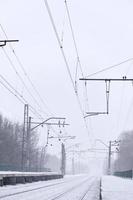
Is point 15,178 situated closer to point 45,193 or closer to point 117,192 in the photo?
point 45,193

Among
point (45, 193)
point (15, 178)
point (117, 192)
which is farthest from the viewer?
point (15, 178)

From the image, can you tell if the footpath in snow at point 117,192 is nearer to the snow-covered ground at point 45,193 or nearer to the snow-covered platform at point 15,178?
the snow-covered ground at point 45,193

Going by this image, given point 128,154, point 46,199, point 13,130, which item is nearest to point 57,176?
point 13,130

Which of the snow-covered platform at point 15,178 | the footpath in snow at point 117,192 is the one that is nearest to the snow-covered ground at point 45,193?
the footpath in snow at point 117,192

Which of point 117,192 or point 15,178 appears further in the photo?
point 15,178

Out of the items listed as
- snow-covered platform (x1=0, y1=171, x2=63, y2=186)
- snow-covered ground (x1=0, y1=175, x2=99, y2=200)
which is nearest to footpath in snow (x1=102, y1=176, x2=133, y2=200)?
snow-covered ground (x1=0, y1=175, x2=99, y2=200)

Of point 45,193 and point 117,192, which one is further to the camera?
point 117,192

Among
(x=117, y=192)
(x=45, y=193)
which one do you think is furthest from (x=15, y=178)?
(x=117, y=192)

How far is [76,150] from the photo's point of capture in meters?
132

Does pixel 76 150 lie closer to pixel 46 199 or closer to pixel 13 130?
pixel 13 130

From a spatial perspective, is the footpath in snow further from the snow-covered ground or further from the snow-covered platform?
the snow-covered platform

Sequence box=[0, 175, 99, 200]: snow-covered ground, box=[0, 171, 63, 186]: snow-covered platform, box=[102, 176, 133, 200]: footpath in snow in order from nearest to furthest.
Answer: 1. box=[102, 176, 133, 200]: footpath in snow
2. box=[0, 175, 99, 200]: snow-covered ground
3. box=[0, 171, 63, 186]: snow-covered platform

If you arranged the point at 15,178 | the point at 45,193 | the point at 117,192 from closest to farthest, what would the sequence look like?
the point at 45,193 < the point at 117,192 < the point at 15,178

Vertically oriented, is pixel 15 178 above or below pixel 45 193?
above
